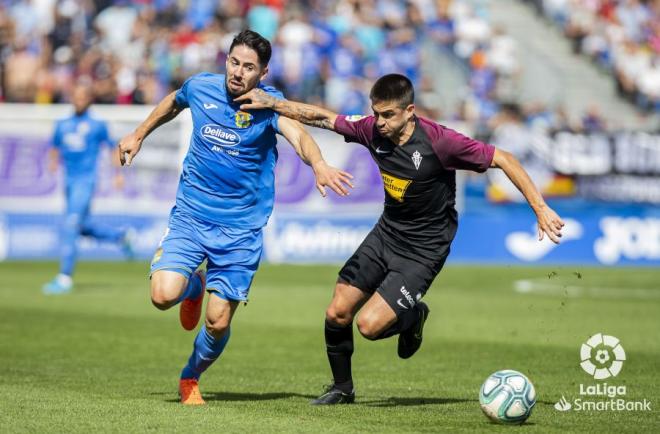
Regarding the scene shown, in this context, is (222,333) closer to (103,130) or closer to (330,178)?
(330,178)

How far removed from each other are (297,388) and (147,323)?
5527mm

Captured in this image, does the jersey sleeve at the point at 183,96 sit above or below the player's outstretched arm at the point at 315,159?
above

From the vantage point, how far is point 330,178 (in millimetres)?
8195

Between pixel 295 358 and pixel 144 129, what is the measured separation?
3.92m

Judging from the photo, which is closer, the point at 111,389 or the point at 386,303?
the point at 386,303

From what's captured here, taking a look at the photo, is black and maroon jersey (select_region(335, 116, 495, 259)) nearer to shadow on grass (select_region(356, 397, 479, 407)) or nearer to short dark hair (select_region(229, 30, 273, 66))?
short dark hair (select_region(229, 30, 273, 66))

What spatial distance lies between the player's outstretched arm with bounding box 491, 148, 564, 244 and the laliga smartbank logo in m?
1.44

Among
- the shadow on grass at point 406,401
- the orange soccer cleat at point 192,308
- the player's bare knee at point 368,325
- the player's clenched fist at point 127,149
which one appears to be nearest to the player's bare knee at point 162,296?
the orange soccer cleat at point 192,308

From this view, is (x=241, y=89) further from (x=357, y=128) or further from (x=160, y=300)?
(x=160, y=300)

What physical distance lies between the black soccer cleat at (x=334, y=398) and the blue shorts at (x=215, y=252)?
39.0 inches

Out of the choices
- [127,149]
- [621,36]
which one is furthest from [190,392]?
[621,36]

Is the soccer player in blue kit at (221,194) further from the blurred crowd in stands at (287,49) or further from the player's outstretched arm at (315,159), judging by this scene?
the blurred crowd in stands at (287,49)

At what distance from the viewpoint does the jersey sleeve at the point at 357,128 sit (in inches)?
358

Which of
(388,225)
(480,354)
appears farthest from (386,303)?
(480,354)
